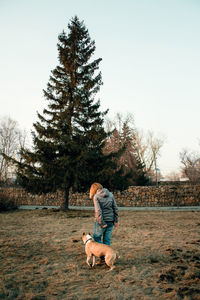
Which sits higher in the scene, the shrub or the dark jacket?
the dark jacket

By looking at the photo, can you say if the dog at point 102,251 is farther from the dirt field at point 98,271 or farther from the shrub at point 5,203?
the shrub at point 5,203

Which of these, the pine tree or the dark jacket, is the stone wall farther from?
the dark jacket

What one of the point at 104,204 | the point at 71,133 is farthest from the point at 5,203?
the point at 104,204

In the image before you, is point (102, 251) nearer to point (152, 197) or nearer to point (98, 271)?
point (98, 271)

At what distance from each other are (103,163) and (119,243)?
7072mm

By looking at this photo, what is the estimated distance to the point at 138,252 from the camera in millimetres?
4809

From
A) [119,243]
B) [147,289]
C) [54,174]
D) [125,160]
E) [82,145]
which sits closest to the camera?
[147,289]

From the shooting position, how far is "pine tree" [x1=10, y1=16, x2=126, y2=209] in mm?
11852

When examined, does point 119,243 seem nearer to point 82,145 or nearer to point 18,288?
point 18,288

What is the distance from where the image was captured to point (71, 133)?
12.8 m

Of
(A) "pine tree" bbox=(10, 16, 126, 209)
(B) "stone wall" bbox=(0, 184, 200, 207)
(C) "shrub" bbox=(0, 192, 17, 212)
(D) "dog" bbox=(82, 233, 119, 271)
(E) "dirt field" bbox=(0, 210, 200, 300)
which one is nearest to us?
(E) "dirt field" bbox=(0, 210, 200, 300)

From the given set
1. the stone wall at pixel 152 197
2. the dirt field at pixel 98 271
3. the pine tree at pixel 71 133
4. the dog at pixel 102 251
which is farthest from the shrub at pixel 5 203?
the dog at pixel 102 251

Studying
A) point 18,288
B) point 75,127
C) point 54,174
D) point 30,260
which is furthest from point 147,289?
point 75,127

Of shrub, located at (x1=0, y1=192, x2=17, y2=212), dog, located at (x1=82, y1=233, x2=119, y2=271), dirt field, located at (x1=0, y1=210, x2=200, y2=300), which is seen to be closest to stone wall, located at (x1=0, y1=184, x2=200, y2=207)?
shrub, located at (x1=0, y1=192, x2=17, y2=212)
